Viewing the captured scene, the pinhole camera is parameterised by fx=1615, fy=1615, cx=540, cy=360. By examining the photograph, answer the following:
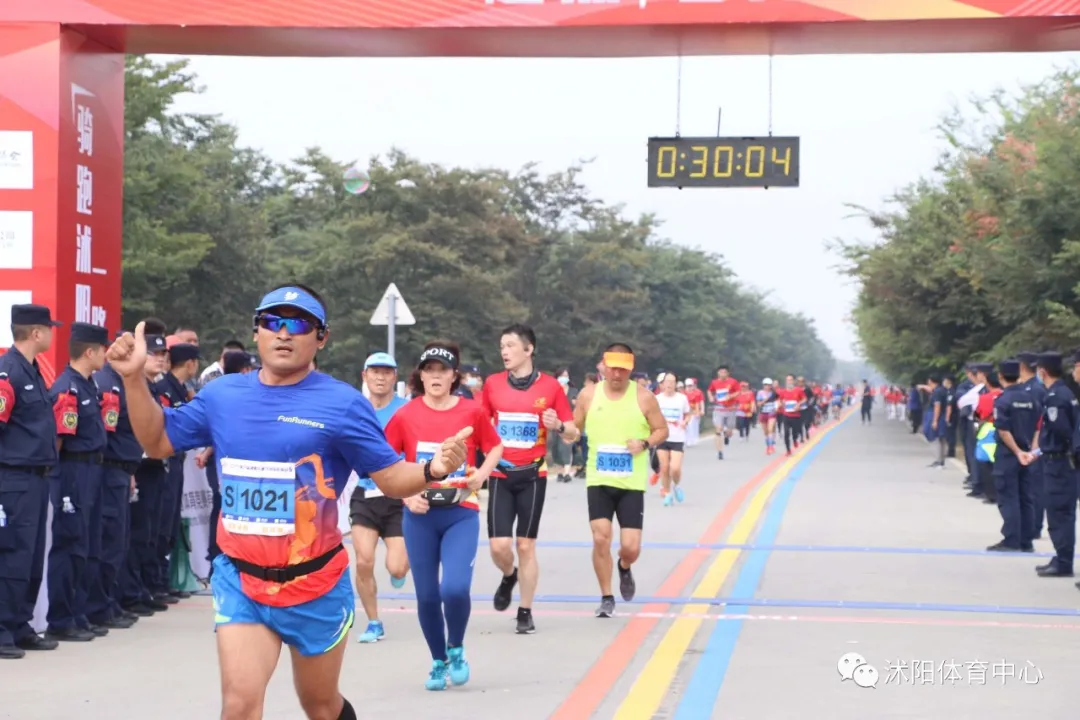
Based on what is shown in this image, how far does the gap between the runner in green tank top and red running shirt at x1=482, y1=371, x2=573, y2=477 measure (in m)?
0.68

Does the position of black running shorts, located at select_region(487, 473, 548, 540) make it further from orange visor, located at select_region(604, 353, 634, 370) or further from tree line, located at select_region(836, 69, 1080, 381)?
tree line, located at select_region(836, 69, 1080, 381)

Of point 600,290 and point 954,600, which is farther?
→ point 600,290

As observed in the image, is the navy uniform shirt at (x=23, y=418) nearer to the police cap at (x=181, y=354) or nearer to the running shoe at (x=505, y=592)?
the police cap at (x=181, y=354)

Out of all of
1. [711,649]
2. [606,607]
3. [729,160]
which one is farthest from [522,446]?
[729,160]

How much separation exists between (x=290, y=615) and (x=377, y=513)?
497 cm

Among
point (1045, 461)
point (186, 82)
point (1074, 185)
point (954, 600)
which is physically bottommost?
point (954, 600)

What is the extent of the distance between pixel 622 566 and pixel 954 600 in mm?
2728

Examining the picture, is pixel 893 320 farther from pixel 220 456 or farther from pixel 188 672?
pixel 220 456

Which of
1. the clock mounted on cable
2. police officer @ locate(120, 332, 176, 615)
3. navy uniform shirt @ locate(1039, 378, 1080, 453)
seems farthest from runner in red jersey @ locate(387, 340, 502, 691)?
navy uniform shirt @ locate(1039, 378, 1080, 453)

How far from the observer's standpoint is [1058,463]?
48.8ft

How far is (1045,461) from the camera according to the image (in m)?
15.0

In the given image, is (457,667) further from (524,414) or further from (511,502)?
(524,414)

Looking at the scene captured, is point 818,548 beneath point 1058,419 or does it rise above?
beneath

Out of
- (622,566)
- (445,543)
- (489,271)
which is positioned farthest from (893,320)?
(445,543)
